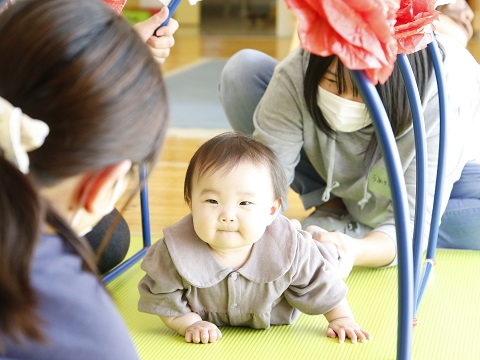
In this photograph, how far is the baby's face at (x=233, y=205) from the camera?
112cm

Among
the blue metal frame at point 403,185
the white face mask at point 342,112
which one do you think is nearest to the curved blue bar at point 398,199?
the blue metal frame at point 403,185

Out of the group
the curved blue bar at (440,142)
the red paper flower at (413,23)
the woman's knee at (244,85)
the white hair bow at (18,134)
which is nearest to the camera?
the white hair bow at (18,134)

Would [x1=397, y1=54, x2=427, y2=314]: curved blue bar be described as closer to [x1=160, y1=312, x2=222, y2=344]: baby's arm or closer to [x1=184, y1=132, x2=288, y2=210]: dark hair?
[x1=184, y1=132, x2=288, y2=210]: dark hair

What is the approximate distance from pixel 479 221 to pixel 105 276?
2.39ft

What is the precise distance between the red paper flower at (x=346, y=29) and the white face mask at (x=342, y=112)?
55cm

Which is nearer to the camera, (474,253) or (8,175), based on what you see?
(8,175)

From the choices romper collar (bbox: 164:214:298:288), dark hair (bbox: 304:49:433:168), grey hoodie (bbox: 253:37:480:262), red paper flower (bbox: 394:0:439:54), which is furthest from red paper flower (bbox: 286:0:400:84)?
grey hoodie (bbox: 253:37:480:262)

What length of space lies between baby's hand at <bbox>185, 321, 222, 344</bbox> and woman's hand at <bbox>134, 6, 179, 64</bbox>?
423mm

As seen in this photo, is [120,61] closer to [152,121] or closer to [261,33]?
[152,121]

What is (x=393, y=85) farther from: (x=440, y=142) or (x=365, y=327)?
(x=365, y=327)

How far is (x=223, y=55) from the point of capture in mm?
4934

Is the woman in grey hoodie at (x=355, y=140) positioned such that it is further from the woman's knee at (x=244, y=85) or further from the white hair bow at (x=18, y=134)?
the white hair bow at (x=18, y=134)

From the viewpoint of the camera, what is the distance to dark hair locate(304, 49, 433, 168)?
133 centimetres

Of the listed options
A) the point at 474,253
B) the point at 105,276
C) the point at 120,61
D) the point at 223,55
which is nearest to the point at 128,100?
the point at 120,61
